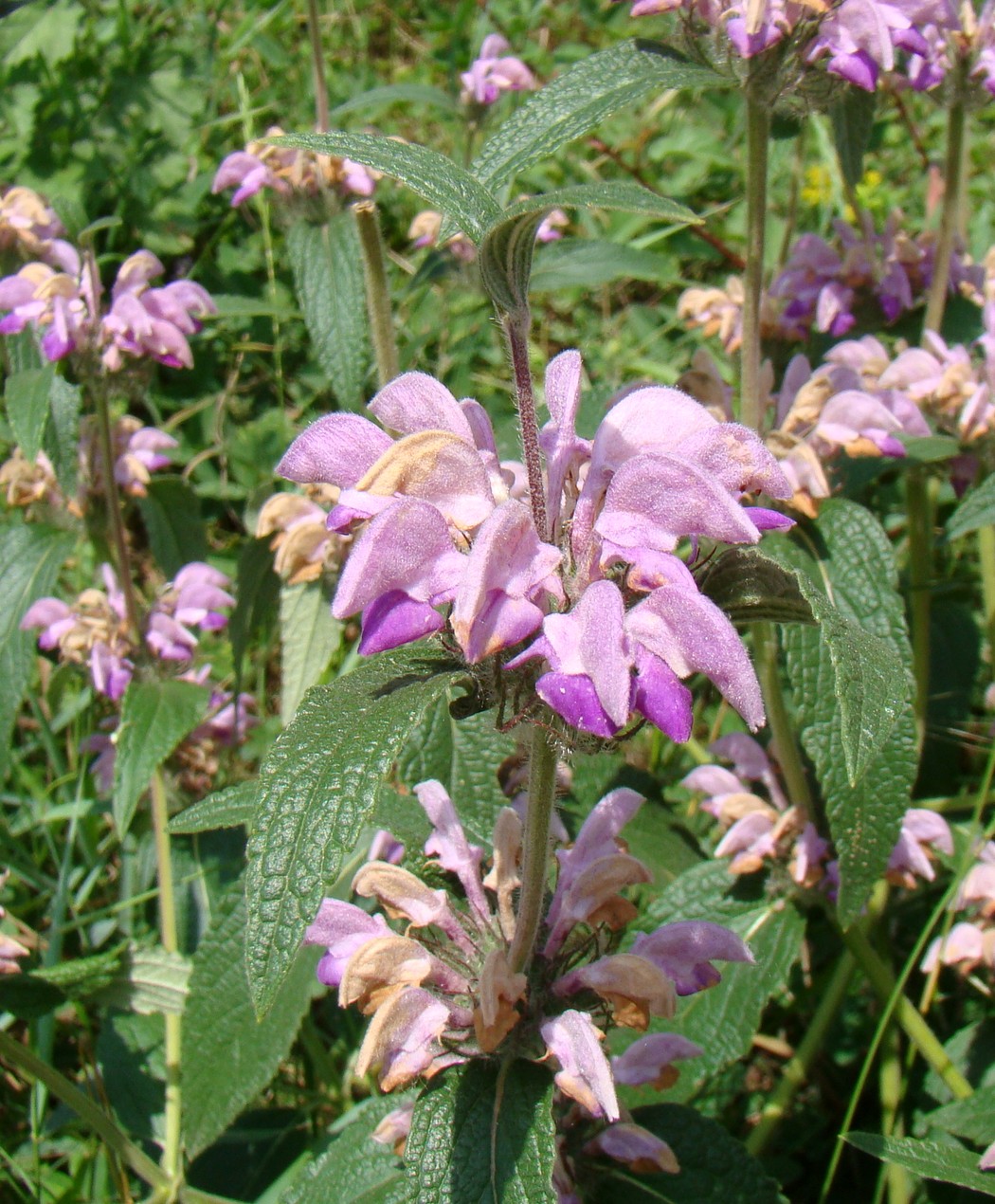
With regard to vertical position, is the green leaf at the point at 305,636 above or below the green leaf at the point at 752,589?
below

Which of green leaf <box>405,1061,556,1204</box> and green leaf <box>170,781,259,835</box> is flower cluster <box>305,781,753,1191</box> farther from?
green leaf <box>170,781,259,835</box>

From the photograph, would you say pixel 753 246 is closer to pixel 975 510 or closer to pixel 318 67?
pixel 975 510

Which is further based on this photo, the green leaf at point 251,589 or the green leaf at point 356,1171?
the green leaf at point 251,589

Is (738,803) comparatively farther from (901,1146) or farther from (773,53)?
(773,53)

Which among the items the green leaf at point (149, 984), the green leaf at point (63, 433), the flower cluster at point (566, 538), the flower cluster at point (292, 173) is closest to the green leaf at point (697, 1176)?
the flower cluster at point (566, 538)

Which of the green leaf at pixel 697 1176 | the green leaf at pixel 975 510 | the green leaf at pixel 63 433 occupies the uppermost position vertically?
the green leaf at pixel 63 433

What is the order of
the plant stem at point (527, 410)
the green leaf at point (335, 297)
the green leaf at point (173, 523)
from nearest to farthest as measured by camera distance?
1. the plant stem at point (527, 410)
2. the green leaf at point (335, 297)
3. the green leaf at point (173, 523)

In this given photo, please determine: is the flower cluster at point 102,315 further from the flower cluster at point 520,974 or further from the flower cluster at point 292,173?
the flower cluster at point 520,974
